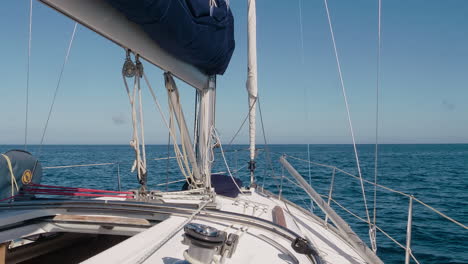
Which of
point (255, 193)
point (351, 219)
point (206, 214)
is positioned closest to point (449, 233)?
point (351, 219)

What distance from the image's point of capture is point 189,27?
2.26 meters

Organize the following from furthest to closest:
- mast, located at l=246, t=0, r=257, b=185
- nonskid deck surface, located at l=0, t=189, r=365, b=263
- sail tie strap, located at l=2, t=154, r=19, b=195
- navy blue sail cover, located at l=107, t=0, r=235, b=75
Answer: mast, located at l=246, t=0, r=257, b=185, sail tie strap, located at l=2, t=154, r=19, b=195, navy blue sail cover, located at l=107, t=0, r=235, b=75, nonskid deck surface, located at l=0, t=189, r=365, b=263

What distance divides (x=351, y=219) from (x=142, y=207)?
542cm

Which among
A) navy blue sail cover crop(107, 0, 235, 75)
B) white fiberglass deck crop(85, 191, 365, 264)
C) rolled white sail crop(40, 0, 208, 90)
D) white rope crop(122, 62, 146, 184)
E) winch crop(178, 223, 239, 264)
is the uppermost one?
navy blue sail cover crop(107, 0, 235, 75)

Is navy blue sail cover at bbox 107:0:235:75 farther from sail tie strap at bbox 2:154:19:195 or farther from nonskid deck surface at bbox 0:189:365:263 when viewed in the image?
sail tie strap at bbox 2:154:19:195

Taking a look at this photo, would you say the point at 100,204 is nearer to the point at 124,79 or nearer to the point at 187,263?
the point at 124,79

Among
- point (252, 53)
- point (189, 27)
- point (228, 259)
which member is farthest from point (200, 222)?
point (252, 53)

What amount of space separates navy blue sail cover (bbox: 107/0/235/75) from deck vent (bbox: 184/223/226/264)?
1168mm

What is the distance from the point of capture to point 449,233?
6281 millimetres

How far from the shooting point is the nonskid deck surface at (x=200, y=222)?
1.67 metres

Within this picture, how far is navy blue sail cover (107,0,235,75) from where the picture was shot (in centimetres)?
180

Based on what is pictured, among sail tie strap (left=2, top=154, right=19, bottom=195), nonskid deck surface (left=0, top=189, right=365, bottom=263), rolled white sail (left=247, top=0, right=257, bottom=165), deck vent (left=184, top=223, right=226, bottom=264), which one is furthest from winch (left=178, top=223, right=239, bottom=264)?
rolled white sail (left=247, top=0, right=257, bottom=165)

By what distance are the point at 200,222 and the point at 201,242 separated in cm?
98

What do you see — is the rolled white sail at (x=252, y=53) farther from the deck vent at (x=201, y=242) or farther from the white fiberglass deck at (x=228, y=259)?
the deck vent at (x=201, y=242)
